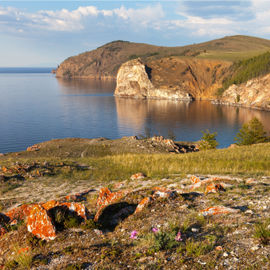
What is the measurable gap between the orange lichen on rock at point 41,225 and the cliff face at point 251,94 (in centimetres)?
16447

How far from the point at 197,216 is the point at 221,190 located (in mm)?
2721

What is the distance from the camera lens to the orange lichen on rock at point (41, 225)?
695 centimetres

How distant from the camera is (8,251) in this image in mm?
6684

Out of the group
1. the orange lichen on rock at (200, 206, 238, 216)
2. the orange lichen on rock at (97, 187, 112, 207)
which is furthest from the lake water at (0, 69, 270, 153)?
the orange lichen on rock at (200, 206, 238, 216)

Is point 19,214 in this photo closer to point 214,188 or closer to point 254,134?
point 214,188

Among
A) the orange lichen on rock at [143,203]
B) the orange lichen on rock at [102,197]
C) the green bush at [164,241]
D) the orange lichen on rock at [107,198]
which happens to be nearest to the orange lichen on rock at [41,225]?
the orange lichen on rock at [107,198]

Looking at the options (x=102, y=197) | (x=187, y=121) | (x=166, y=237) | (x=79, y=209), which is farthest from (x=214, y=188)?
(x=187, y=121)

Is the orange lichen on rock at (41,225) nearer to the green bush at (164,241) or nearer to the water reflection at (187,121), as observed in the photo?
the green bush at (164,241)

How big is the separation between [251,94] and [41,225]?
180 meters

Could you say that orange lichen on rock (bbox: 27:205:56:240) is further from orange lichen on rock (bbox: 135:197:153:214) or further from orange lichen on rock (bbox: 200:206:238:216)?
orange lichen on rock (bbox: 200:206:238:216)

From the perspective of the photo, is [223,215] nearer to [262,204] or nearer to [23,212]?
[262,204]

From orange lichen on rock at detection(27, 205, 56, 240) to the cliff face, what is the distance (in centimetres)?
16447

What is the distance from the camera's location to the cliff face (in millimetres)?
152000

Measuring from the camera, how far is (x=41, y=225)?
7156 millimetres
